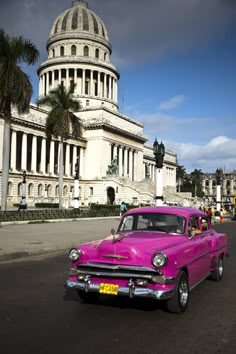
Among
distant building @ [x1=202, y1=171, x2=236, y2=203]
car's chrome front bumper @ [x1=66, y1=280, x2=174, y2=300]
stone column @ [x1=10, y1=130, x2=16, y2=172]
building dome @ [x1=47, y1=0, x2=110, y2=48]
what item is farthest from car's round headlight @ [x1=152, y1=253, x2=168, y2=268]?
distant building @ [x1=202, y1=171, x2=236, y2=203]

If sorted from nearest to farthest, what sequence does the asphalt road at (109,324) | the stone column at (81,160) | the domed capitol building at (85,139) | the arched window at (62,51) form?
1. the asphalt road at (109,324)
2. the domed capitol building at (85,139)
3. the stone column at (81,160)
4. the arched window at (62,51)

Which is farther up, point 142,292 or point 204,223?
point 204,223

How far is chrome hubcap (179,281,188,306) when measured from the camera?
21.3ft

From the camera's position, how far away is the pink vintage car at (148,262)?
19.9 ft

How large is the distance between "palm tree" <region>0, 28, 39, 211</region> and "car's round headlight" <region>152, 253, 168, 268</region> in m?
24.5

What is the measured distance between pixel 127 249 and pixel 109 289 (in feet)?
2.18

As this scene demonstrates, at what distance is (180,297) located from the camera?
254 inches

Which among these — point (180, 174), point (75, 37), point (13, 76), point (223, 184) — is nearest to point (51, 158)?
point (75, 37)

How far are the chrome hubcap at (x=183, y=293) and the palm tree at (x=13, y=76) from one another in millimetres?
24181

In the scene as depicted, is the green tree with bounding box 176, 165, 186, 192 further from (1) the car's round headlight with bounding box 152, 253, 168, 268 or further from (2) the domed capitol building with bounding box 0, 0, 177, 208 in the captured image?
(1) the car's round headlight with bounding box 152, 253, 168, 268

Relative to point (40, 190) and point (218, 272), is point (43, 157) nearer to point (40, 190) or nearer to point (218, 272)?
point (40, 190)

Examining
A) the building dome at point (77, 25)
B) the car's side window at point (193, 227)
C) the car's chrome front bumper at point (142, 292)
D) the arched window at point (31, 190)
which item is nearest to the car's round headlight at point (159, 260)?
the car's chrome front bumper at point (142, 292)

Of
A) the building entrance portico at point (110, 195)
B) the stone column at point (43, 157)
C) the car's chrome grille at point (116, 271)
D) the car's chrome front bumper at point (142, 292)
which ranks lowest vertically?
the car's chrome front bumper at point (142, 292)

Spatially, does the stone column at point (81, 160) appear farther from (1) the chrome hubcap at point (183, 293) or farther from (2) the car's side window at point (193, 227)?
(1) the chrome hubcap at point (183, 293)
